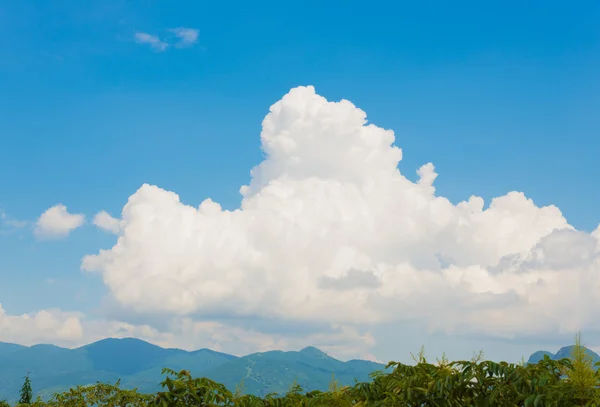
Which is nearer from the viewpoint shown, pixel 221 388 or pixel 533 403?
pixel 533 403

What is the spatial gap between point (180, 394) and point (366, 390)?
2.26 m

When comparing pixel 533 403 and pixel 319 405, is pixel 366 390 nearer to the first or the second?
pixel 319 405

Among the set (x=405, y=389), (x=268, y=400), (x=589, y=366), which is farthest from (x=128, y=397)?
(x=589, y=366)

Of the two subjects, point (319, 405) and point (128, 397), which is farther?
point (128, 397)

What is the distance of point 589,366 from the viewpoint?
6.30m

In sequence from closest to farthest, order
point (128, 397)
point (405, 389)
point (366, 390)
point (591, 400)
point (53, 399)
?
point (591, 400) < point (405, 389) < point (366, 390) < point (128, 397) < point (53, 399)

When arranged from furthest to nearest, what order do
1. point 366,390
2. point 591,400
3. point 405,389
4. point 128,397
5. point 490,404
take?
point 128,397
point 366,390
point 405,389
point 490,404
point 591,400

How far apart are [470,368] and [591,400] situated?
1.26 m

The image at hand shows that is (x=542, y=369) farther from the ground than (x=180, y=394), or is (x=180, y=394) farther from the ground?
(x=542, y=369)

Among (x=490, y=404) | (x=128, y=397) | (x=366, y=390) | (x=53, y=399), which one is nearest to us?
(x=490, y=404)

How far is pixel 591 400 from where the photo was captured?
6.02m

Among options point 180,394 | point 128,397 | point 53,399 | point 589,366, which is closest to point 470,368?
point 589,366

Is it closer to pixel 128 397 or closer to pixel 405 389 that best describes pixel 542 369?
pixel 405 389

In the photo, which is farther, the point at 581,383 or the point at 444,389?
the point at 444,389
